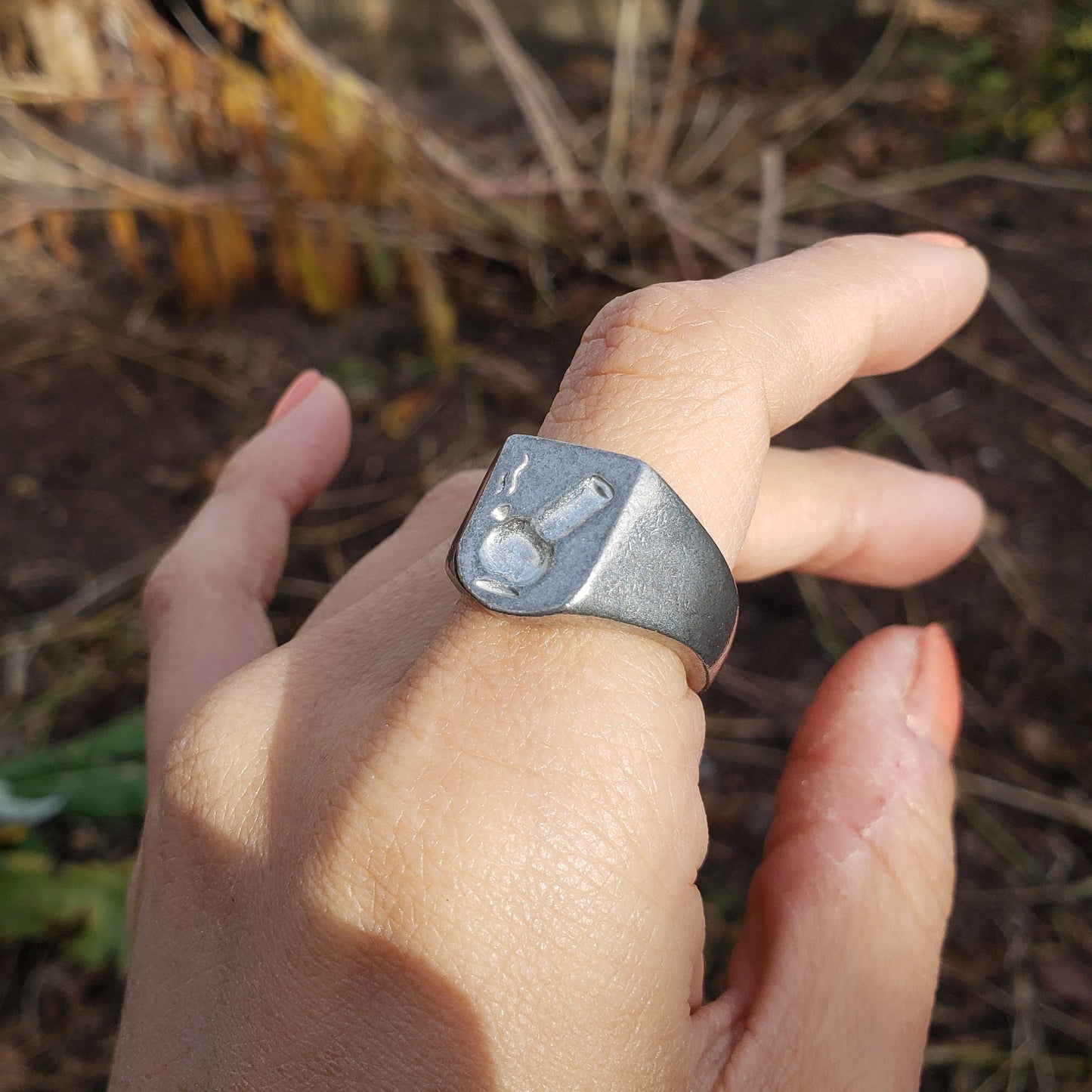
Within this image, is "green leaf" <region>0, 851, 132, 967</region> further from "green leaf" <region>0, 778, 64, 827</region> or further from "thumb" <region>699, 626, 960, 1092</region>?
"thumb" <region>699, 626, 960, 1092</region>

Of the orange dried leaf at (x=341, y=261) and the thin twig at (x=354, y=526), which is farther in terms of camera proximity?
the orange dried leaf at (x=341, y=261)

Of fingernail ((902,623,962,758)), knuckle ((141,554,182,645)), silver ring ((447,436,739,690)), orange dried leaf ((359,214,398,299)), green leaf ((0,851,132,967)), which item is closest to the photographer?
silver ring ((447,436,739,690))

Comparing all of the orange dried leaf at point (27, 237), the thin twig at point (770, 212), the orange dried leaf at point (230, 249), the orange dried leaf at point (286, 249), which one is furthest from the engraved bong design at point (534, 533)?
the orange dried leaf at point (27, 237)

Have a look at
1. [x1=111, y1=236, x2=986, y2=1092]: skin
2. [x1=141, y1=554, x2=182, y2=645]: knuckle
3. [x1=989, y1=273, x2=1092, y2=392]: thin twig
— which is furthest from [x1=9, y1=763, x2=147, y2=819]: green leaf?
[x1=989, y1=273, x2=1092, y2=392]: thin twig

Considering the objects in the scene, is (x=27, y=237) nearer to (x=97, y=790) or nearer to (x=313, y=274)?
(x=313, y=274)

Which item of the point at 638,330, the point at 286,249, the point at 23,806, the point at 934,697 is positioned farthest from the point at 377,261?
the point at 934,697

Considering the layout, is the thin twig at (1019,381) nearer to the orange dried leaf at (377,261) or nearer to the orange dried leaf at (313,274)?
the orange dried leaf at (377,261)

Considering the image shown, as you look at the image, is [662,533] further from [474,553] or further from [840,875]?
[840,875]
